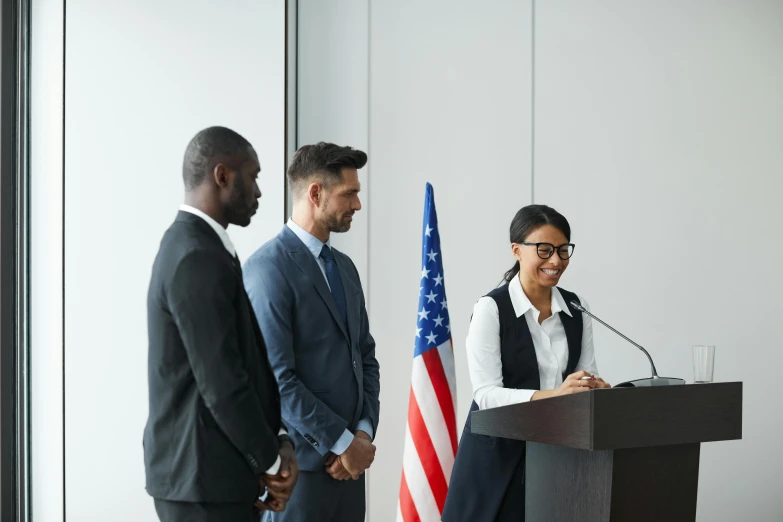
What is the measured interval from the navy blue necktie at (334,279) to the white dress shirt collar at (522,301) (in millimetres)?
584

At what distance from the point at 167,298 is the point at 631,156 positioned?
3.21 m

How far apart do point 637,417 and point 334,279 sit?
994 mm

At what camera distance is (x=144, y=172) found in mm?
3463

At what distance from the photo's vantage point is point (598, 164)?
4168mm

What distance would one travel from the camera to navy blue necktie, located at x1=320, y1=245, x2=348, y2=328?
235cm

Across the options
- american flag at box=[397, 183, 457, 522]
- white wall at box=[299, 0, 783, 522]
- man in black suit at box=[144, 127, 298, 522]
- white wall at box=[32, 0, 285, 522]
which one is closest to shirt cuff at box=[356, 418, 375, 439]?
man in black suit at box=[144, 127, 298, 522]

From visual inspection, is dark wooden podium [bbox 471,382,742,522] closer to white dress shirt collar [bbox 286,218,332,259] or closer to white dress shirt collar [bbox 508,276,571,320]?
white dress shirt collar [bbox 508,276,571,320]

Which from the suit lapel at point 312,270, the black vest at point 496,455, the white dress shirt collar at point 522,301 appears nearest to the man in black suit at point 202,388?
the suit lapel at point 312,270

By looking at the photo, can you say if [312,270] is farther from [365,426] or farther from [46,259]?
[46,259]

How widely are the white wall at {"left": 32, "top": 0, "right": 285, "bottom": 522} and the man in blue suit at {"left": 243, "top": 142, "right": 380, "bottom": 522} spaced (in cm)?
133

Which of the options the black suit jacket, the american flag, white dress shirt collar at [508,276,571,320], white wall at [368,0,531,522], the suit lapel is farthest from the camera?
white wall at [368,0,531,522]

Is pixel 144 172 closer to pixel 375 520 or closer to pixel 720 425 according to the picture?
pixel 375 520

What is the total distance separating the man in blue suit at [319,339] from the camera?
2.15 metres

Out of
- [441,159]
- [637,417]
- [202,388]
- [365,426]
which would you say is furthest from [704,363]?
[441,159]
